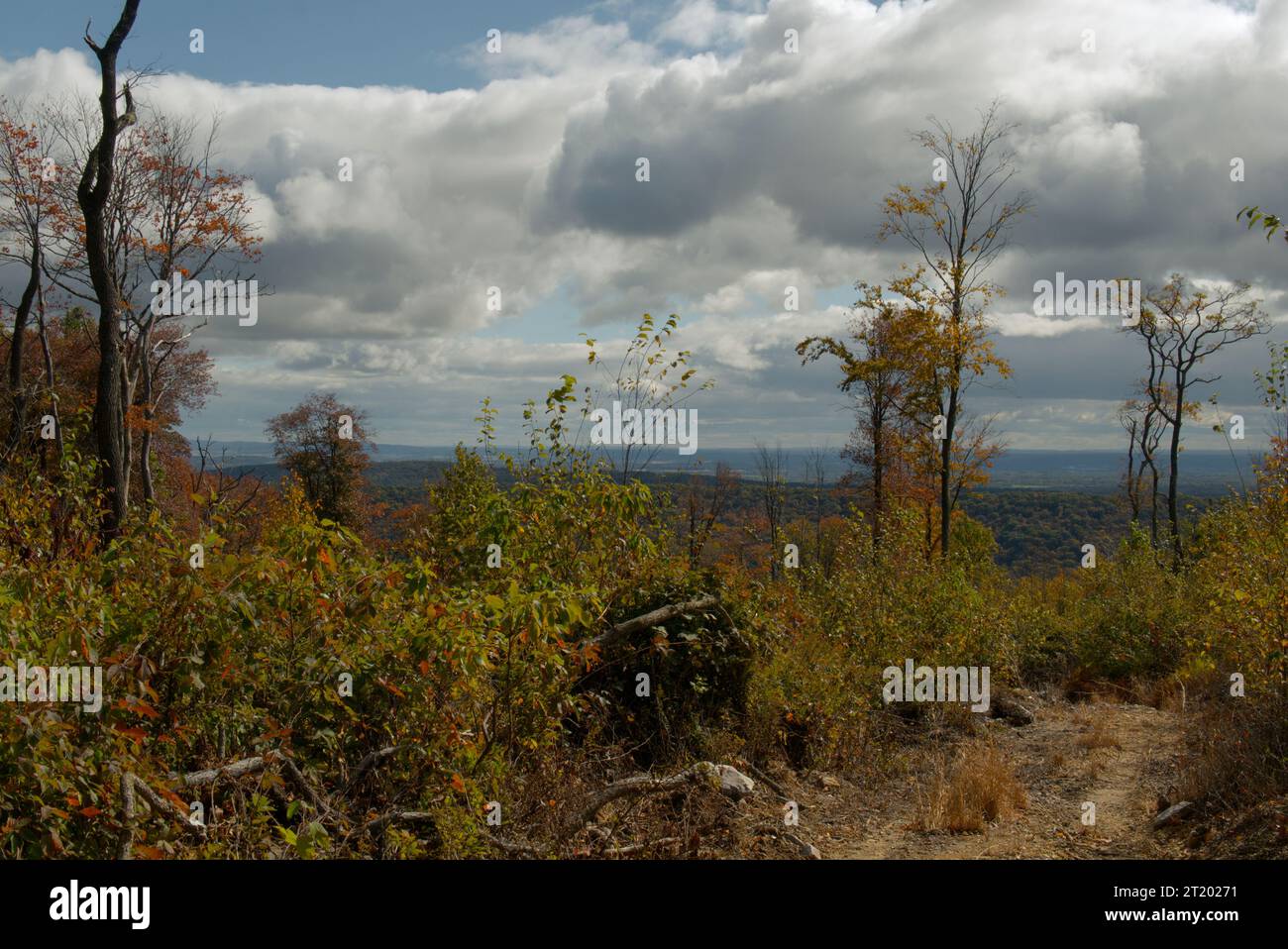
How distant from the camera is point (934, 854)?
6.89 metres

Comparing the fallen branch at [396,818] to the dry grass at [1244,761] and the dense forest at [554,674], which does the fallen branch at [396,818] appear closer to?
the dense forest at [554,674]

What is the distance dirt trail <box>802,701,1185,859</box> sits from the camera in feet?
23.0

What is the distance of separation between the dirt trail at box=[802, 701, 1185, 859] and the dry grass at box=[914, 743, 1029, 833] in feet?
0.26

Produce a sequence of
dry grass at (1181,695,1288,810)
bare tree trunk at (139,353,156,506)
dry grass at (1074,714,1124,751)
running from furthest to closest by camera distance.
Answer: bare tree trunk at (139,353,156,506) < dry grass at (1074,714,1124,751) < dry grass at (1181,695,1288,810)

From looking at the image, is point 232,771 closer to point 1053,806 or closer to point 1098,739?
point 1053,806

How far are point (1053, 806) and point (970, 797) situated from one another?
1.03 meters

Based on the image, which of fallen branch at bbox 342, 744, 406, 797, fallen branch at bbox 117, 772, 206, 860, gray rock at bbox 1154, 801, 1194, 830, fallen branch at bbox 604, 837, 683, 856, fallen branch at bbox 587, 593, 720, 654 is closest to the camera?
fallen branch at bbox 117, 772, 206, 860

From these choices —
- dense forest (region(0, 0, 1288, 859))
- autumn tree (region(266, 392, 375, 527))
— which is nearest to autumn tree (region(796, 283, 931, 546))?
dense forest (region(0, 0, 1288, 859))

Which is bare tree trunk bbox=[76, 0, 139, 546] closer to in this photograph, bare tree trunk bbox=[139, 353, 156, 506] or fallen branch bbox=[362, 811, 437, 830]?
fallen branch bbox=[362, 811, 437, 830]

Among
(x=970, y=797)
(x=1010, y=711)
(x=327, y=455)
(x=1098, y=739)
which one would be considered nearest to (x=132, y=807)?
(x=970, y=797)

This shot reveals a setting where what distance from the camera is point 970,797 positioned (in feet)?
25.5

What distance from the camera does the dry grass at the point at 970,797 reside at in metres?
7.46

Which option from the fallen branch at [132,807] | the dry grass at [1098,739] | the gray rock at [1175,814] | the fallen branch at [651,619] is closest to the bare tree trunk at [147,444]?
the fallen branch at [651,619]

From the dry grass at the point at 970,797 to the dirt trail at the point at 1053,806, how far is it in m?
0.08
